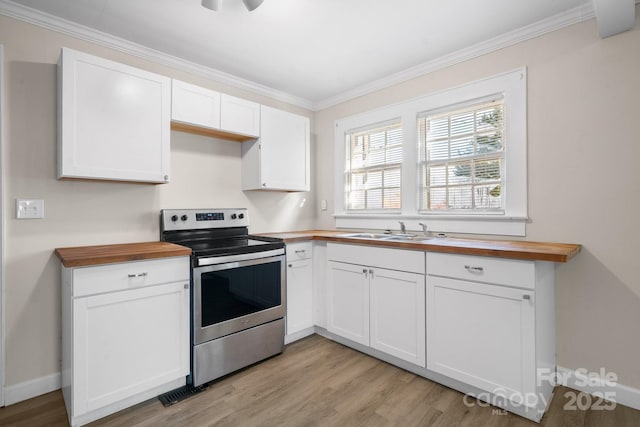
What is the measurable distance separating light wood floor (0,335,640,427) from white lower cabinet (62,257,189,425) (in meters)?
0.14

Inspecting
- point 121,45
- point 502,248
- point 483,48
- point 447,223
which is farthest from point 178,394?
point 483,48

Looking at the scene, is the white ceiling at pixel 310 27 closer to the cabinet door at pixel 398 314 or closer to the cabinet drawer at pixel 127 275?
the cabinet drawer at pixel 127 275

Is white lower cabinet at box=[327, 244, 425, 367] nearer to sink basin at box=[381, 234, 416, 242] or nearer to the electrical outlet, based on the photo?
sink basin at box=[381, 234, 416, 242]

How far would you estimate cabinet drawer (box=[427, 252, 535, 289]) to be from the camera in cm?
175

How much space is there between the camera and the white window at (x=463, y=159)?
8.18ft

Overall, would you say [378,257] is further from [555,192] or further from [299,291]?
[555,192]

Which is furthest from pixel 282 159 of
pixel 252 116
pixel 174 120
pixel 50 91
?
pixel 50 91

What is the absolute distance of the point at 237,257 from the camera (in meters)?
2.31

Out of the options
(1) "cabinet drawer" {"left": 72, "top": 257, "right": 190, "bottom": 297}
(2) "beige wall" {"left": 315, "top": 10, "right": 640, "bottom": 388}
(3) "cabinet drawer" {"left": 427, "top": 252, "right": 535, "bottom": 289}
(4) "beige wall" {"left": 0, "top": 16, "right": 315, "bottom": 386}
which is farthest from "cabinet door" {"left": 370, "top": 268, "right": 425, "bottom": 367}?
(4) "beige wall" {"left": 0, "top": 16, "right": 315, "bottom": 386}

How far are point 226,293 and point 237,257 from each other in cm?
26

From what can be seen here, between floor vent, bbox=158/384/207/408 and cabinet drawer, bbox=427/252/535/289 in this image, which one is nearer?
cabinet drawer, bbox=427/252/535/289

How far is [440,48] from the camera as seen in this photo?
2568 millimetres

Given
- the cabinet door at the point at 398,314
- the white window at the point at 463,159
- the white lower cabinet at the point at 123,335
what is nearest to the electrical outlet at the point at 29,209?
the white lower cabinet at the point at 123,335

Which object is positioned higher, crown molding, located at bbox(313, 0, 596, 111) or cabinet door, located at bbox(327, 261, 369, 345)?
crown molding, located at bbox(313, 0, 596, 111)
